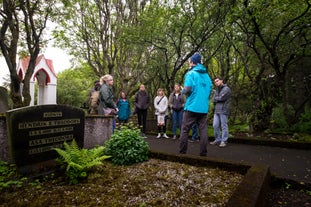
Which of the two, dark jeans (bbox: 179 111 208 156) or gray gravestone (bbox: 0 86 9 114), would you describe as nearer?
dark jeans (bbox: 179 111 208 156)

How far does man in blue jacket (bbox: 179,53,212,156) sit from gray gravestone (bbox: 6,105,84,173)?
2.55 metres

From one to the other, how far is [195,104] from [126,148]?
1880 mm

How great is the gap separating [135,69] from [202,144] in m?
12.6

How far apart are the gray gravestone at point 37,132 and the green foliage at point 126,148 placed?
3.00 ft

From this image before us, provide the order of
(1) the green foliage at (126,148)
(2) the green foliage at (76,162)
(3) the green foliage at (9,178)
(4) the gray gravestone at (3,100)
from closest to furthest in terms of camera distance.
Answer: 1. (3) the green foliage at (9,178)
2. (2) the green foliage at (76,162)
3. (1) the green foliage at (126,148)
4. (4) the gray gravestone at (3,100)

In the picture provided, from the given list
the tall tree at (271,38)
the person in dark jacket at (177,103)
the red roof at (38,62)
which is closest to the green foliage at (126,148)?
the person in dark jacket at (177,103)

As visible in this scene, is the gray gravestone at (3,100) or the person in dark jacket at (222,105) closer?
the gray gravestone at (3,100)

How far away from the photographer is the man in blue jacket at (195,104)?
4.64 metres

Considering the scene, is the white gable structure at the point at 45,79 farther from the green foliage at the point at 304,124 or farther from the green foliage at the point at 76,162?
the green foliage at the point at 304,124

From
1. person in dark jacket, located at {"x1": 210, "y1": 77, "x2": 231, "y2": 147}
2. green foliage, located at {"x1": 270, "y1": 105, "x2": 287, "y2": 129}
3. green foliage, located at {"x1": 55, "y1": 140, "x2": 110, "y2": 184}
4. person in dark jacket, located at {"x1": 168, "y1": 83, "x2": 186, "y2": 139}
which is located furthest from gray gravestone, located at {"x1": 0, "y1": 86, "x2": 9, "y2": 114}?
green foliage, located at {"x1": 270, "y1": 105, "x2": 287, "y2": 129}

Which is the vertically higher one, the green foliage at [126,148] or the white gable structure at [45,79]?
the white gable structure at [45,79]

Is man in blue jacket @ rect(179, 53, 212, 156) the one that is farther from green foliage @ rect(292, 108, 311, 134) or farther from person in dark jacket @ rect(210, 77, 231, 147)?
green foliage @ rect(292, 108, 311, 134)

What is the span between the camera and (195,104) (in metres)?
4.62

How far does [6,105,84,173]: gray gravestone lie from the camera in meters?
3.20
